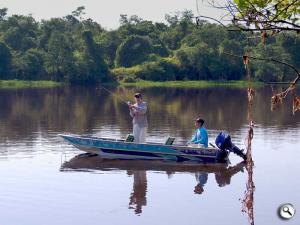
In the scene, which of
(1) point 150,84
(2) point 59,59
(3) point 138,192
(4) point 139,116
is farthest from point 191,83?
(3) point 138,192

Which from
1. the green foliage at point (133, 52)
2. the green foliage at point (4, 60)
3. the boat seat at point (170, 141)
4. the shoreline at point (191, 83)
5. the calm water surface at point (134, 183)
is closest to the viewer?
the calm water surface at point (134, 183)

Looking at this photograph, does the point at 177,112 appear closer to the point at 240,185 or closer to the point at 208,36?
the point at 240,185

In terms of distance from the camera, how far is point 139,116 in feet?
65.1

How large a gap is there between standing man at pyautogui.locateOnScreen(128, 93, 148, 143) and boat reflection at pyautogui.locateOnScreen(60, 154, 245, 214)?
2.37 feet

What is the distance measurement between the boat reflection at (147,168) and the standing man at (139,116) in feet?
2.37

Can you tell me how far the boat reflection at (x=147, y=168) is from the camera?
58.4 ft

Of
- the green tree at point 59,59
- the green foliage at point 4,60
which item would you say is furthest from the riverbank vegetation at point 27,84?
the green foliage at point 4,60

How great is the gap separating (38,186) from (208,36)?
82.0 m

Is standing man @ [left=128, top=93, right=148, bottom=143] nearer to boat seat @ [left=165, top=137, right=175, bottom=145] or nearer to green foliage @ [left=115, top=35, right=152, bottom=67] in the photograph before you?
boat seat @ [left=165, top=137, right=175, bottom=145]

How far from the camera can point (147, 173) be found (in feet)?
60.8

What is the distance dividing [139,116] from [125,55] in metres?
77.6

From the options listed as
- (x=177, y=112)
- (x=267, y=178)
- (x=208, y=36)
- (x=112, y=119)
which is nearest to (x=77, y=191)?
(x=267, y=178)

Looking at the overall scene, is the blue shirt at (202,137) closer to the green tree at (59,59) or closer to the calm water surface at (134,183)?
the calm water surface at (134,183)

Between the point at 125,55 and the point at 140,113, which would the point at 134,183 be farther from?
the point at 125,55
